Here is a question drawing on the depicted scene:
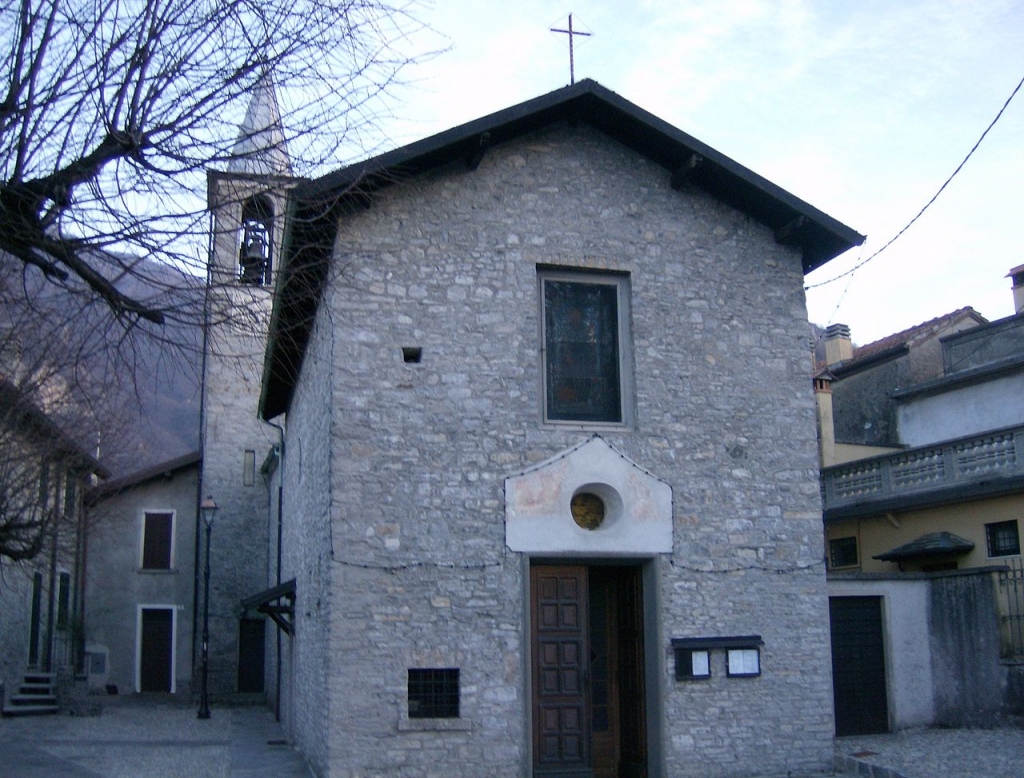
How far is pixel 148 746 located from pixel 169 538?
11.7 metres

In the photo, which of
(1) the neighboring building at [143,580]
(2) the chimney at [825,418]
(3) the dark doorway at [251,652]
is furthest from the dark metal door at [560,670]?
(1) the neighboring building at [143,580]

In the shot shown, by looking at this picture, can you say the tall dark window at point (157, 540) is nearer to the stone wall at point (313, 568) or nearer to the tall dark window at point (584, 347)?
the stone wall at point (313, 568)

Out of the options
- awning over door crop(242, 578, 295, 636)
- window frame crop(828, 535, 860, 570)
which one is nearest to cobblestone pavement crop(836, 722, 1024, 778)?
window frame crop(828, 535, 860, 570)

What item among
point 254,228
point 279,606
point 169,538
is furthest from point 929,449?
point 169,538

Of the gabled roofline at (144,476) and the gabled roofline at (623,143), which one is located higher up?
the gabled roofline at (623,143)

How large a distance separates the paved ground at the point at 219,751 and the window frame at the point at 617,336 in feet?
14.8

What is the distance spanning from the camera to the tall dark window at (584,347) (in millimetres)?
12430

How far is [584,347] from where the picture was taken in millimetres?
12586

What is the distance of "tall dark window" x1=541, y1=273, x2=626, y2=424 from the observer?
1243 cm

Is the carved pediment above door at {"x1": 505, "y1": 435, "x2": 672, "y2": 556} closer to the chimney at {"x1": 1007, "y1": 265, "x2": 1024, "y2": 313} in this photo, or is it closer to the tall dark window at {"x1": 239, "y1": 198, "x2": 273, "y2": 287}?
the tall dark window at {"x1": 239, "y1": 198, "x2": 273, "y2": 287}

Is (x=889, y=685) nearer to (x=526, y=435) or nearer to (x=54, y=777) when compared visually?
(x=526, y=435)

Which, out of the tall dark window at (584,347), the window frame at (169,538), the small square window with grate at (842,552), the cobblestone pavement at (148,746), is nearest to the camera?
the tall dark window at (584,347)

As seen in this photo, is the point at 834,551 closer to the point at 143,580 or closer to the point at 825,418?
the point at 825,418

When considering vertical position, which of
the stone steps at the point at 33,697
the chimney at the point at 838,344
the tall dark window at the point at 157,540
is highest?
the chimney at the point at 838,344
